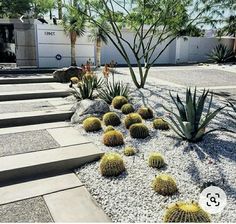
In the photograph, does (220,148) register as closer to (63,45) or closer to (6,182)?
(6,182)

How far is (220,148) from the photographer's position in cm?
501

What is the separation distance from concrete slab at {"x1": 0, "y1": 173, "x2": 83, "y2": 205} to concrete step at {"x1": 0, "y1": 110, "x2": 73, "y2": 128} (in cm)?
279

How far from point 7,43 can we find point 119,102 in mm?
10869

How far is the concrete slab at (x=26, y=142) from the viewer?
5289mm

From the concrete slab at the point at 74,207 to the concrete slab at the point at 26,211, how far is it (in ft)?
0.27

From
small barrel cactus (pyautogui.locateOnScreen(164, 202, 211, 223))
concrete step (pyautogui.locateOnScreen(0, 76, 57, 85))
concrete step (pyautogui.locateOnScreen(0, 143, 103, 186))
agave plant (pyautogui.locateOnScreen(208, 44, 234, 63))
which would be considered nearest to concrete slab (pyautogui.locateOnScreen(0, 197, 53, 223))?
concrete step (pyautogui.locateOnScreen(0, 143, 103, 186))

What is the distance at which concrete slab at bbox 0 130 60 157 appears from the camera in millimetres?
5289

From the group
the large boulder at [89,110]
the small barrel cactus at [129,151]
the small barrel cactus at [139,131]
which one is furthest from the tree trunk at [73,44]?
the small barrel cactus at [129,151]

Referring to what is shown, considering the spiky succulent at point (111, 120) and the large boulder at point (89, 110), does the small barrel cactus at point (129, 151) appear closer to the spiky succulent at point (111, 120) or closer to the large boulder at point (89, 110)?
the spiky succulent at point (111, 120)

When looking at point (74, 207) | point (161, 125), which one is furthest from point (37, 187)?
point (161, 125)

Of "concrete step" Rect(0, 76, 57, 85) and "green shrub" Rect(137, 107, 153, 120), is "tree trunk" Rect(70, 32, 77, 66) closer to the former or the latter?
"concrete step" Rect(0, 76, 57, 85)

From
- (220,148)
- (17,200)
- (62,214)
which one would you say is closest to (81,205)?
(62,214)

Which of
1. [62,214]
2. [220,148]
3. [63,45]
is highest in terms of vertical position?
[63,45]

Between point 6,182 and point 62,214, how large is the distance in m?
1.27
